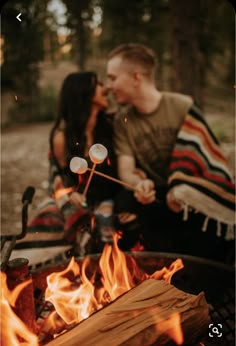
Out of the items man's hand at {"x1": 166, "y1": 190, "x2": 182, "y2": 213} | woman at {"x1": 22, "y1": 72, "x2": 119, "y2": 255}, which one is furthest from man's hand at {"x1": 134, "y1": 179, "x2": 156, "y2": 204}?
woman at {"x1": 22, "y1": 72, "x2": 119, "y2": 255}

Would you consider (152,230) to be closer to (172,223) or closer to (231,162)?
(172,223)

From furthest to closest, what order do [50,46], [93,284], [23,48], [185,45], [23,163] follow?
[50,46] → [23,48] → [23,163] → [185,45] → [93,284]

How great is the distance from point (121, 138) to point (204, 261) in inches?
51.0

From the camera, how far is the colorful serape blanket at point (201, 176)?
2.80 meters

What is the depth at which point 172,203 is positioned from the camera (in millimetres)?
2842

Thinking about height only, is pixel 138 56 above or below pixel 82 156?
above

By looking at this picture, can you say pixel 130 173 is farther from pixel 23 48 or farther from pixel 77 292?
pixel 23 48

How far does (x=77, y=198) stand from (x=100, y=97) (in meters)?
0.77

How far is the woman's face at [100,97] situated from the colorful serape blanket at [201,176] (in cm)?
62

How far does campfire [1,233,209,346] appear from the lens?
57.9 inches

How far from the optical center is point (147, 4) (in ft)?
38.7

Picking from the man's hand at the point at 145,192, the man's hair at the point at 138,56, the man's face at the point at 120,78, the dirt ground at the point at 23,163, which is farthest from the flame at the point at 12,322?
the dirt ground at the point at 23,163

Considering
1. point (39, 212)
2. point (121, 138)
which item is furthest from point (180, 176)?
point (39, 212)

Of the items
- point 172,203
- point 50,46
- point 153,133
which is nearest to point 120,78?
point 153,133
